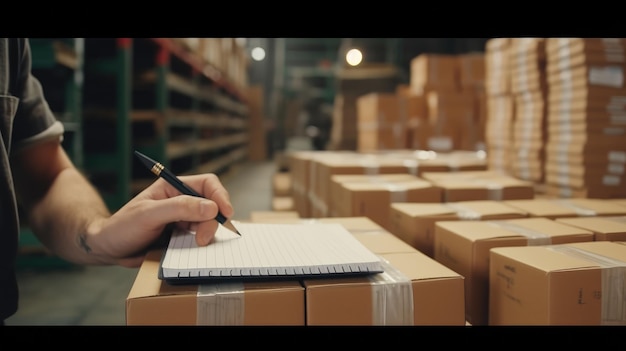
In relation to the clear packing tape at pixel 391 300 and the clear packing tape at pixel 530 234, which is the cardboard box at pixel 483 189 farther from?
the clear packing tape at pixel 391 300

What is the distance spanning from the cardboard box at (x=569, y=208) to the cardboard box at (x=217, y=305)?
996 mm

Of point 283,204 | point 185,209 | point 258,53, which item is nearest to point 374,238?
point 185,209

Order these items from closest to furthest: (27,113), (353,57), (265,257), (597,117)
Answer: (265,257), (27,113), (353,57), (597,117)

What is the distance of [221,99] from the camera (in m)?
8.87

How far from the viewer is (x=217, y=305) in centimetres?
75

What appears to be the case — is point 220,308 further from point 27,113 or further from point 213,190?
point 27,113

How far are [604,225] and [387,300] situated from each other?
0.83 metres

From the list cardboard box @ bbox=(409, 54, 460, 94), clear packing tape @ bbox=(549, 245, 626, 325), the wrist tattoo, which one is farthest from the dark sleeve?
cardboard box @ bbox=(409, 54, 460, 94)

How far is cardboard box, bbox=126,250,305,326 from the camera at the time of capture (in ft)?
2.44

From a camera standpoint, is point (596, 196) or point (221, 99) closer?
point (596, 196)

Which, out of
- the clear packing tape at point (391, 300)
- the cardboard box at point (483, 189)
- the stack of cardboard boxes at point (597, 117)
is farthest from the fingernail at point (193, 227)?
the stack of cardboard boxes at point (597, 117)
